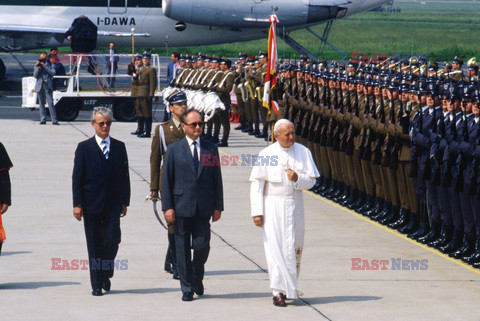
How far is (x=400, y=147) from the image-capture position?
39.4 feet

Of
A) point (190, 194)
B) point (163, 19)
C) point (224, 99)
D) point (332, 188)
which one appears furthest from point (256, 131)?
point (190, 194)

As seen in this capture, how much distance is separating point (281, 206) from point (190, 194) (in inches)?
32.4

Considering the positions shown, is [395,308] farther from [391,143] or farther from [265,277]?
[391,143]

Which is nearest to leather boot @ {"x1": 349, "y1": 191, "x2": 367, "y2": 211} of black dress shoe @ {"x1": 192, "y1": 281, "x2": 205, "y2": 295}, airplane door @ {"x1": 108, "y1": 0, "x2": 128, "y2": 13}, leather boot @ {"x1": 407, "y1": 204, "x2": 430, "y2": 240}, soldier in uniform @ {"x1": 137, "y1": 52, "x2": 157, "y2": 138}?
leather boot @ {"x1": 407, "y1": 204, "x2": 430, "y2": 240}

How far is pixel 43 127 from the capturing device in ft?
79.4

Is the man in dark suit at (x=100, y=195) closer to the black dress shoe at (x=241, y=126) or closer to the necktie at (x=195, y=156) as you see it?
the necktie at (x=195, y=156)

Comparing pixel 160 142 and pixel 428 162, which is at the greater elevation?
pixel 160 142

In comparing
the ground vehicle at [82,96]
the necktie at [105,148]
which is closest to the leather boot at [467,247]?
the necktie at [105,148]

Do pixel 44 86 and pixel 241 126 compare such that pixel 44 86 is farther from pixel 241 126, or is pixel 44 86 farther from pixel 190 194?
pixel 190 194

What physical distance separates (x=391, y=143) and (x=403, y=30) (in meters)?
83.3

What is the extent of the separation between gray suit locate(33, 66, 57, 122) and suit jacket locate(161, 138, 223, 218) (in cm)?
1621

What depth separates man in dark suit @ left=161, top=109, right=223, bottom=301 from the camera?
331 inches

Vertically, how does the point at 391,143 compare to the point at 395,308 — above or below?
above

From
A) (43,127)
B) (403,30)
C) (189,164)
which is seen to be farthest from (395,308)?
(403,30)
